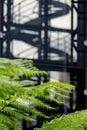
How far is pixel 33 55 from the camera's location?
8.45m

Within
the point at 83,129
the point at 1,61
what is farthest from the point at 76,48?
the point at 83,129

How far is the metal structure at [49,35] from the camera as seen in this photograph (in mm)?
8227

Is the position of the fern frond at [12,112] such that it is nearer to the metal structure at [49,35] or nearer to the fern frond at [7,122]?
the fern frond at [7,122]

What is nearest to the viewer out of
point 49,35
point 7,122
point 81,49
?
point 7,122

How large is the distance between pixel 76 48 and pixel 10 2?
1711 mm

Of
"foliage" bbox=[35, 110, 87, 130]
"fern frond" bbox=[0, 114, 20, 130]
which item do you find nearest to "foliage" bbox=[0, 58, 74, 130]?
"fern frond" bbox=[0, 114, 20, 130]

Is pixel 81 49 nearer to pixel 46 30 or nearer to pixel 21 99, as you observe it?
pixel 46 30

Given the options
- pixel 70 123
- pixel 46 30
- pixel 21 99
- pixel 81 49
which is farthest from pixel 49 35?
pixel 70 123

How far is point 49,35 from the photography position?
27.5 ft

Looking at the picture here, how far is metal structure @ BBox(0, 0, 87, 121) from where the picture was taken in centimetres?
823

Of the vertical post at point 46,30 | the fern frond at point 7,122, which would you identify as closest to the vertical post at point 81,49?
the vertical post at point 46,30

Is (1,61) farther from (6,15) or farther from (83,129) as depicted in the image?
(6,15)

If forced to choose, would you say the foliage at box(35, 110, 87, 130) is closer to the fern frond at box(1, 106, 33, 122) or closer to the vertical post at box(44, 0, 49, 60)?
the fern frond at box(1, 106, 33, 122)

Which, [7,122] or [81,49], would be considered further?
[81,49]
